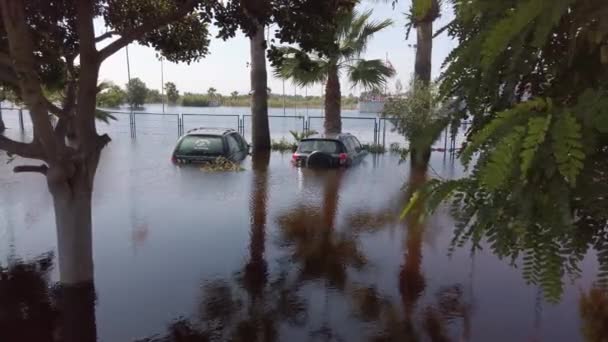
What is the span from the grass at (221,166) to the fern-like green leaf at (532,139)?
1299 cm

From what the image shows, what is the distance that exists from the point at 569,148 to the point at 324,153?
1348cm

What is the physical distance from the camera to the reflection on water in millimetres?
5086

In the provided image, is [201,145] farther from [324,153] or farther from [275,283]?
[275,283]

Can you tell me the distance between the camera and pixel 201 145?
50.1 feet

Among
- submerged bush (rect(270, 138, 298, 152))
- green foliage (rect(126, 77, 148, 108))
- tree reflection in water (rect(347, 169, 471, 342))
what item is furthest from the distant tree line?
tree reflection in water (rect(347, 169, 471, 342))

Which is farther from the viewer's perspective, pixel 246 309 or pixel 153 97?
pixel 153 97

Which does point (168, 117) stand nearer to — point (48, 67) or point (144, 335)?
point (48, 67)

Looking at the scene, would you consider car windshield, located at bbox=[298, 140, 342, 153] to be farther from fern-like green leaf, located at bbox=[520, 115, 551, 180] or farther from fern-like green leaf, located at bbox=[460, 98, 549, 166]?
fern-like green leaf, located at bbox=[520, 115, 551, 180]

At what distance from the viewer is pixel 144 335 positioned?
4.97 metres

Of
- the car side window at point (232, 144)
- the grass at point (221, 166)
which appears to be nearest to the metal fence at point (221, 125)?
the car side window at point (232, 144)

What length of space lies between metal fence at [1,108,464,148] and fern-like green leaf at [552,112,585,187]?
786 inches

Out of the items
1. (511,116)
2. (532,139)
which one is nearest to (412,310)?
(511,116)

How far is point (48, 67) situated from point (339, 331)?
549cm

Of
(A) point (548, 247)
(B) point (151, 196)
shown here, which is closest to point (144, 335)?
(A) point (548, 247)
